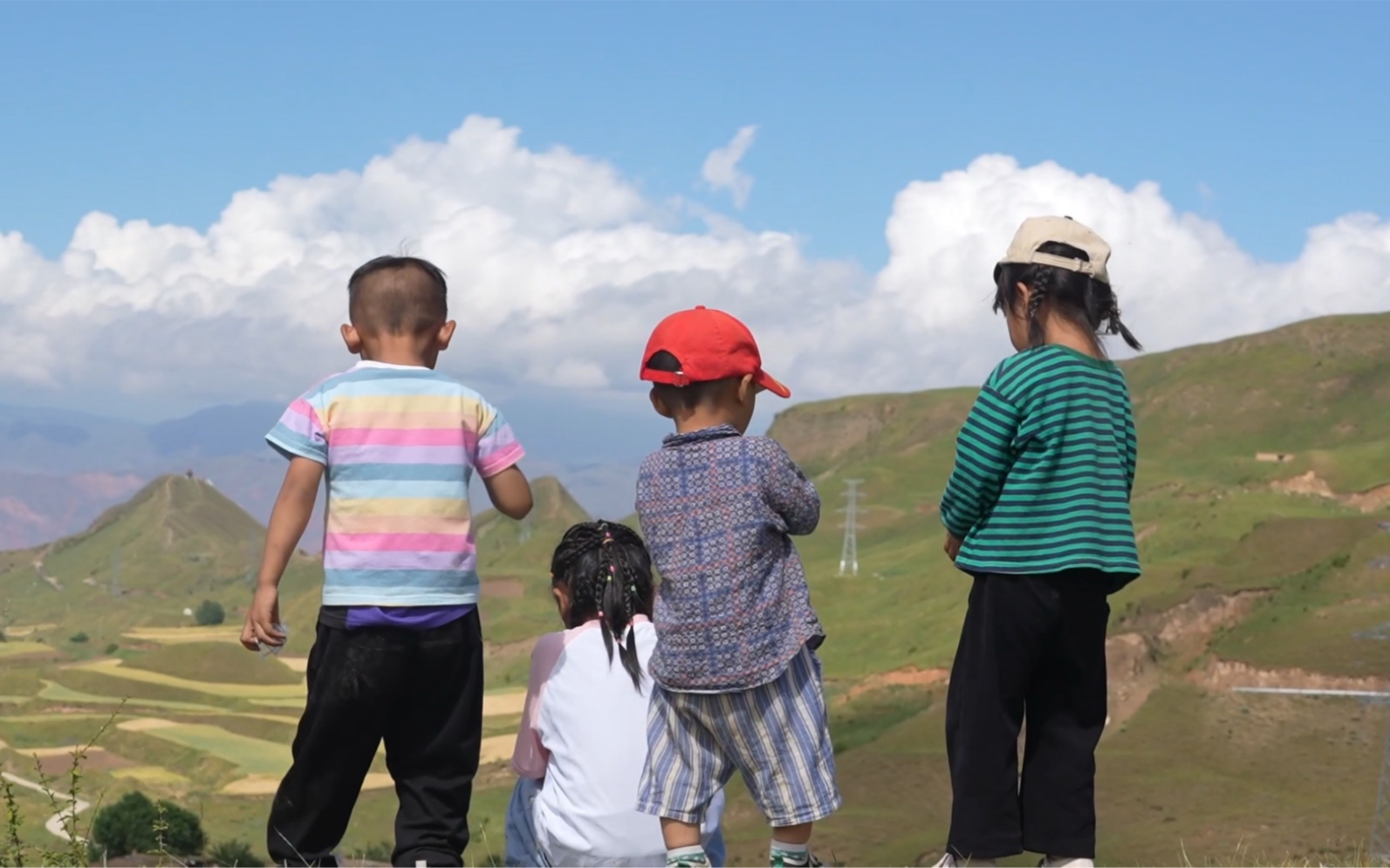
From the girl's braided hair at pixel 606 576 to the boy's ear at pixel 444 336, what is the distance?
732 millimetres

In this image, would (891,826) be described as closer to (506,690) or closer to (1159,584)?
(1159,584)

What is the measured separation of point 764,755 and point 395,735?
1228 millimetres

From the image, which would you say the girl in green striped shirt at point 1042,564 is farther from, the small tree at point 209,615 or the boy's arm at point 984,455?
the small tree at point 209,615

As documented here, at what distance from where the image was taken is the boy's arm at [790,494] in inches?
178

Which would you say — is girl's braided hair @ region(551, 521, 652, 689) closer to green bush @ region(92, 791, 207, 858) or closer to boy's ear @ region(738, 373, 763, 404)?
boy's ear @ region(738, 373, 763, 404)

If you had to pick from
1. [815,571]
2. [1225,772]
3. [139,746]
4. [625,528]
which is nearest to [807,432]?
[815,571]

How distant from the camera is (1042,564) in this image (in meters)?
4.52

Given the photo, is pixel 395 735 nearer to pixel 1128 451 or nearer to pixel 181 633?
pixel 1128 451

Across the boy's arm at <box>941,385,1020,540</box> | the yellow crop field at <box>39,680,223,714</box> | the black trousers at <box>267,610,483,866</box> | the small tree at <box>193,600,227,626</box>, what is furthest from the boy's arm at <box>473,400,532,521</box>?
the small tree at <box>193,600,227,626</box>

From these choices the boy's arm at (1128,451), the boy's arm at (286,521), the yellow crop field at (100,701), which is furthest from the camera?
the yellow crop field at (100,701)

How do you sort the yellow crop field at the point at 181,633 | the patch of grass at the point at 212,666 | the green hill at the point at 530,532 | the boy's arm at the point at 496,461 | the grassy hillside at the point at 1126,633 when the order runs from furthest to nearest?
the green hill at the point at 530,532
the yellow crop field at the point at 181,633
the patch of grass at the point at 212,666
the grassy hillside at the point at 1126,633
the boy's arm at the point at 496,461

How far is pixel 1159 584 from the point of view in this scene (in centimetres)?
3769

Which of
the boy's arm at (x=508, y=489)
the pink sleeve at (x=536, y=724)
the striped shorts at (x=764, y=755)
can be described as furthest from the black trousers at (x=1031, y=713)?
the boy's arm at (x=508, y=489)

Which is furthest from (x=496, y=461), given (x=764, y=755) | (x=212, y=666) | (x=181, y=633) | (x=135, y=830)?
(x=181, y=633)
